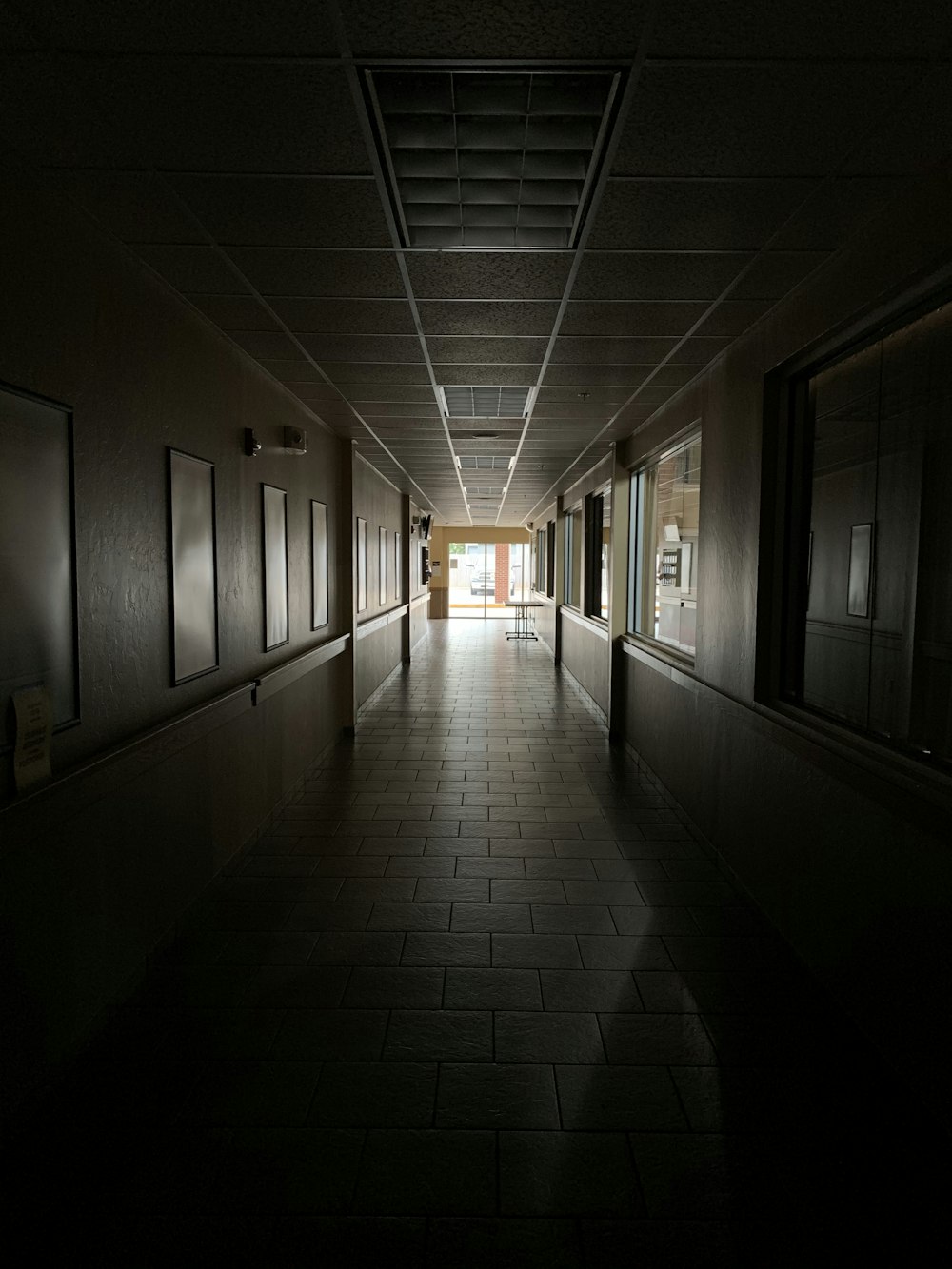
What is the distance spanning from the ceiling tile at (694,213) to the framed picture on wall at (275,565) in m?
2.67

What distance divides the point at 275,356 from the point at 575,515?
8.39m

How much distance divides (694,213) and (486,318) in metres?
1.36

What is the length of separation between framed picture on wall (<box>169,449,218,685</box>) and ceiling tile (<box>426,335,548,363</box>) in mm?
1416

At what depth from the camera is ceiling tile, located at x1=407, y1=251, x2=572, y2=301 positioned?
2994mm

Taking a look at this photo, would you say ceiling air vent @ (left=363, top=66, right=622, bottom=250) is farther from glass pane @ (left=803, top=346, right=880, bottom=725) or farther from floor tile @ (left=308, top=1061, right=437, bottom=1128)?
floor tile @ (left=308, top=1061, right=437, bottom=1128)

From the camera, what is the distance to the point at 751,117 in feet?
6.56

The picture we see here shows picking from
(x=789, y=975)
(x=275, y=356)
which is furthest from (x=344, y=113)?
Result: (x=789, y=975)

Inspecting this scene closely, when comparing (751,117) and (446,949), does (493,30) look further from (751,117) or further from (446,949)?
(446,949)

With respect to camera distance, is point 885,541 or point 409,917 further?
point 409,917

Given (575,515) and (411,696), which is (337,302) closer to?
(411,696)

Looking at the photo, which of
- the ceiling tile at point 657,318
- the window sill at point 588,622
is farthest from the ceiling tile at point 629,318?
the window sill at point 588,622

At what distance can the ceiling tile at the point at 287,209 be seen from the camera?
2387 millimetres

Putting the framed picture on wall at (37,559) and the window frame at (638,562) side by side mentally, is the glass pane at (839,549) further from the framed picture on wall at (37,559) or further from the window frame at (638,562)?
the framed picture on wall at (37,559)

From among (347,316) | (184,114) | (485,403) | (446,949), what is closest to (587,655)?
(485,403)
